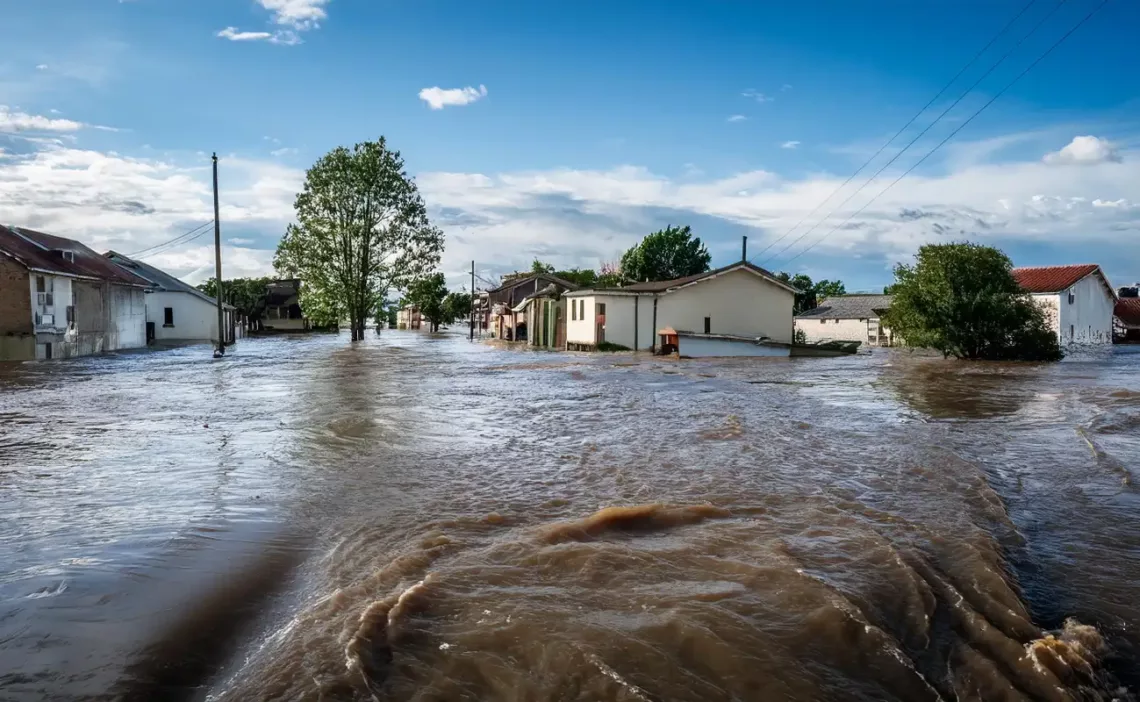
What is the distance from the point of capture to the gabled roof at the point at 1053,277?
4416 centimetres

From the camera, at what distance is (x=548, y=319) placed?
48062 millimetres

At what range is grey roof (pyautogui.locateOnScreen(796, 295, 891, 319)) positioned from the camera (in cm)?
5903

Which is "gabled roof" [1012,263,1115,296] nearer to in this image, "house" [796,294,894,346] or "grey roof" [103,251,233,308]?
"house" [796,294,894,346]

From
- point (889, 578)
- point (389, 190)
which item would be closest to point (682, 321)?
point (389, 190)

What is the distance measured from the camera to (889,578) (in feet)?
15.3

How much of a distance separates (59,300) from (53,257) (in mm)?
4112

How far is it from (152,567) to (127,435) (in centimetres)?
639

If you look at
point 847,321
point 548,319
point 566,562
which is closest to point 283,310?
point 548,319

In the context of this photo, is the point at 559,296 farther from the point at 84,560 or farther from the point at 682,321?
the point at 84,560

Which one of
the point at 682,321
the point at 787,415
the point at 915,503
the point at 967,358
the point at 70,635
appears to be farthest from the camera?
the point at 682,321

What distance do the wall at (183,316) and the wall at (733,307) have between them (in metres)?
33.1

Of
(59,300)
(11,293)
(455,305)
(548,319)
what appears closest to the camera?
(11,293)

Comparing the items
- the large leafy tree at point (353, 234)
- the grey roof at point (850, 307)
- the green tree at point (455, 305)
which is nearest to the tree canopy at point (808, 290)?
the grey roof at point (850, 307)

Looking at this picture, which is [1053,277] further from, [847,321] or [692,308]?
[692,308]
